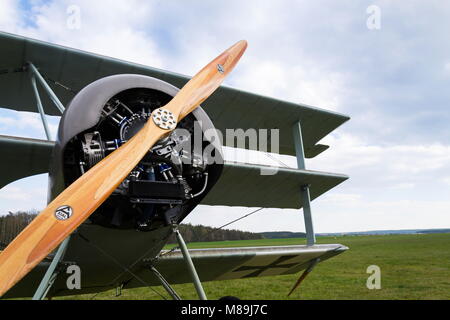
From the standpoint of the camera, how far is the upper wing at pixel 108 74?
14.1 ft

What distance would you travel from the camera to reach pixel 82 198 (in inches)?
96.3

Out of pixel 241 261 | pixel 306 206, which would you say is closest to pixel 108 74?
pixel 241 261

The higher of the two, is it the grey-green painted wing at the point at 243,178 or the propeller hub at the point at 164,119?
the propeller hub at the point at 164,119

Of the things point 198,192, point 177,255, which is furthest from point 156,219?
point 177,255

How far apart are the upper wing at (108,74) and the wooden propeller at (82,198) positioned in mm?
1926

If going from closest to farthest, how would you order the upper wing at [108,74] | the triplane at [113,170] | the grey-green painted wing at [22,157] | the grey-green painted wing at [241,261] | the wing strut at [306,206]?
the triplane at [113,170], the grey-green painted wing at [22,157], the upper wing at [108,74], the grey-green painted wing at [241,261], the wing strut at [306,206]

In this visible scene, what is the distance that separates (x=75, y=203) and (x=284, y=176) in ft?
11.8

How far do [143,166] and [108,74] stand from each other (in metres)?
2.40

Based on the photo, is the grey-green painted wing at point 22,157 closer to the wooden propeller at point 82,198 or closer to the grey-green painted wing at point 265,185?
the wooden propeller at point 82,198

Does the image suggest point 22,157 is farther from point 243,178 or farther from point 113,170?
point 243,178

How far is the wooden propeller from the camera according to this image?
216cm

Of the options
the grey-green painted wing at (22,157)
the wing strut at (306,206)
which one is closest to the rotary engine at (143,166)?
the grey-green painted wing at (22,157)
